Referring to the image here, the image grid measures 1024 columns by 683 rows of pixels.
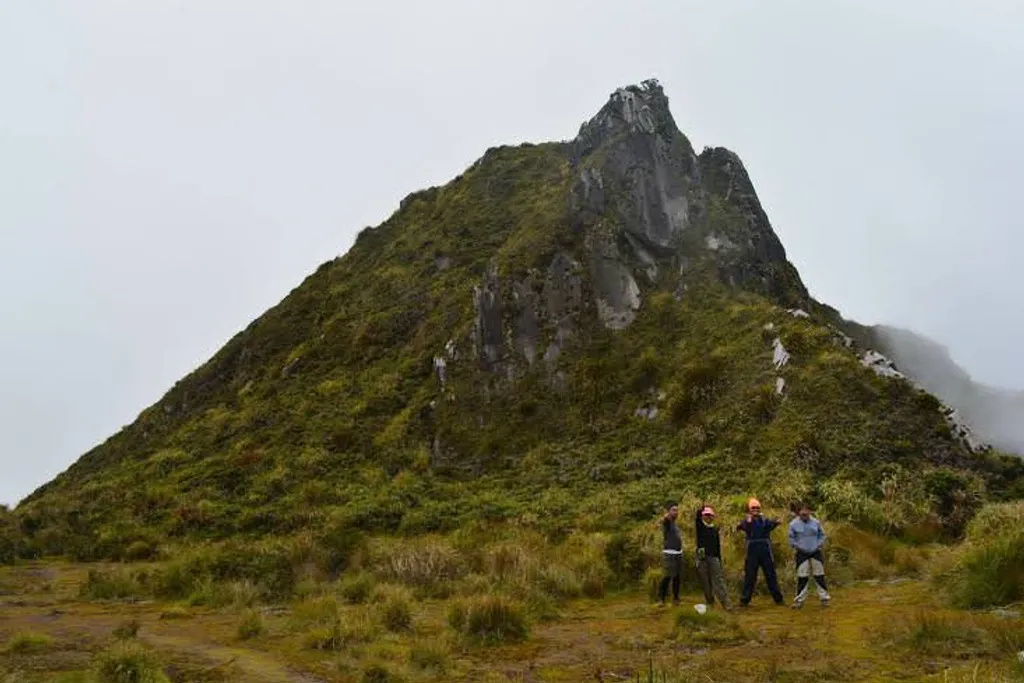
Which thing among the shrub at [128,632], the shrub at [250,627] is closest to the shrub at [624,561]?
the shrub at [250,627]

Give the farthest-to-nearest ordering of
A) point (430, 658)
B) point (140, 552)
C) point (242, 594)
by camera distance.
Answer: point (140, 552) → point (242, 594) → point (430, 658)

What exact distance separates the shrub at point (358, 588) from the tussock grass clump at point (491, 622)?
4021 mm

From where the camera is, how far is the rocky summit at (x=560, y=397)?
22.9 meters

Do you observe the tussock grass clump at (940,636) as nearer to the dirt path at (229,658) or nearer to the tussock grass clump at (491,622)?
the tussock grass clump at (491,622)

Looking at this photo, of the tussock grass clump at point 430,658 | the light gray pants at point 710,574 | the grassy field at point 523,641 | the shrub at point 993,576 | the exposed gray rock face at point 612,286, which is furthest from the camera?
the exposed gray rock face at point 612,286

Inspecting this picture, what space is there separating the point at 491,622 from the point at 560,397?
22028mm

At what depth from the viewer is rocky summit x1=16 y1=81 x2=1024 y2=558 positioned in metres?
22.9

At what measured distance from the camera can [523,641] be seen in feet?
36.8

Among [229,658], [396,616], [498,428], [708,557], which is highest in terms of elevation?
[498,428]

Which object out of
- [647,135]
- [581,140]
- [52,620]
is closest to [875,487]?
[52,620]

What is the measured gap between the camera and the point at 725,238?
125ft

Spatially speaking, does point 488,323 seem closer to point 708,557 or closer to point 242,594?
point 242,594

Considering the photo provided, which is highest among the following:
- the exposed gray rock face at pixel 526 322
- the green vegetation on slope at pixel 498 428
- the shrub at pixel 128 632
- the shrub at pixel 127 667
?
the exposed gray rock face at pixel 526 322

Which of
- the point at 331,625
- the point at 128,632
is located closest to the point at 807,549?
the point at 331,625
